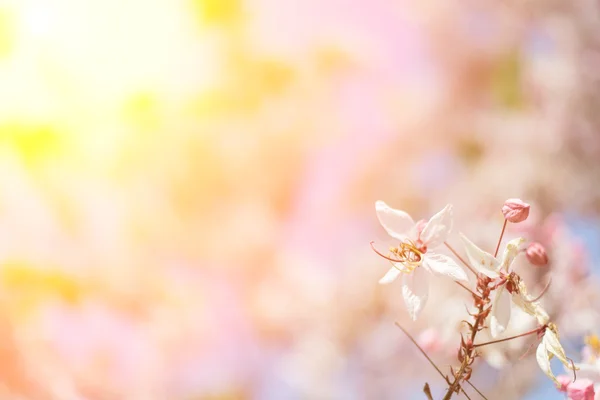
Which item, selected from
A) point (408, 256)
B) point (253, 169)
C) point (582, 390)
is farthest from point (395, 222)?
point (253, 169)

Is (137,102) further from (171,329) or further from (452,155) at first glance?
(452,155)

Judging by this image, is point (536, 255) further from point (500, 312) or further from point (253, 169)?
point (253, 169)

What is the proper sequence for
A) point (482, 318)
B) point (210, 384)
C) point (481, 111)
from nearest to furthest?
point (482, 318) < point (210, 384) < point (481, 111)

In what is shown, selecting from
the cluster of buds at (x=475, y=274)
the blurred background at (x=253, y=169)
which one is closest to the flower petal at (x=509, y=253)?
the cluster of buds at (x=475, y=274)

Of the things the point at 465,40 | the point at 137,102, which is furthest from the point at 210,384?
the point at 465,40

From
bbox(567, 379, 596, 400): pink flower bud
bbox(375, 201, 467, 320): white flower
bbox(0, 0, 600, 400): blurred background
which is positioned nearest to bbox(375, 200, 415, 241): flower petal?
bbox(375, 201, 467, 320): white flower

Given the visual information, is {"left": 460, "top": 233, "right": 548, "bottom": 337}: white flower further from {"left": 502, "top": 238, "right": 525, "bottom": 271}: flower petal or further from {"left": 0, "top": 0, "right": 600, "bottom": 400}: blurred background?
{"left": 0, "top": 0, "right": 600, "bottom": 400}: blurred background

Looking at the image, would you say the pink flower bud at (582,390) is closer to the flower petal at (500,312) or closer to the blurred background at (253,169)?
the flower petal at (500,312)
